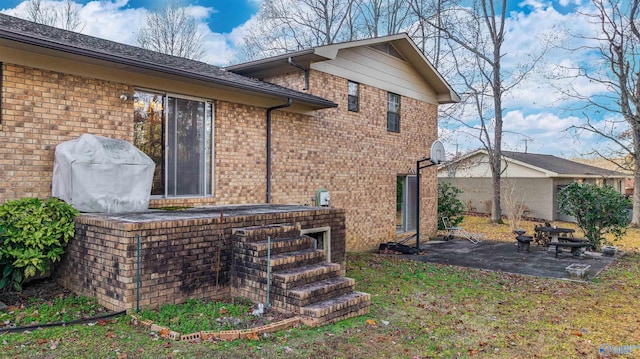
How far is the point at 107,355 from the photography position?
3.96 meters

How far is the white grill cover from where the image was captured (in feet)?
20.2

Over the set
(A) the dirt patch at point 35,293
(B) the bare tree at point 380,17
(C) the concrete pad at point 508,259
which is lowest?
(C) the concrete pad at point 508,259

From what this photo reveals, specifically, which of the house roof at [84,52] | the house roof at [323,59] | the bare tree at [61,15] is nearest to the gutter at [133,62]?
the house roof at [84,52]

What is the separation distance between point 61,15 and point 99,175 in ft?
62.4

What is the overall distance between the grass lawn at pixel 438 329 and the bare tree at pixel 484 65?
1384 centimetres

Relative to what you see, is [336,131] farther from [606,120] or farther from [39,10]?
[39,10]

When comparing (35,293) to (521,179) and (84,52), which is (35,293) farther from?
(521,179)

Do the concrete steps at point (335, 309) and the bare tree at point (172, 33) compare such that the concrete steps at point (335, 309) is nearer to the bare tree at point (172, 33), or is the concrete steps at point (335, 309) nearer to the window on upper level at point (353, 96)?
the window on upper level at point (353, 96)

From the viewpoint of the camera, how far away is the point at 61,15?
2092cm

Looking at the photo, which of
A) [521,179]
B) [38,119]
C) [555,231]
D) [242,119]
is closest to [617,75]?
[521,179]

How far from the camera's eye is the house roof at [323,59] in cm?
1019

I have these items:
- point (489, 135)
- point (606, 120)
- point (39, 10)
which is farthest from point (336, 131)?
point (39, 10)

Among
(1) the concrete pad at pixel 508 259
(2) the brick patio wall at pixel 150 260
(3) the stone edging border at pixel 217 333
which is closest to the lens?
(3) the stone edging border at pixel 217 333

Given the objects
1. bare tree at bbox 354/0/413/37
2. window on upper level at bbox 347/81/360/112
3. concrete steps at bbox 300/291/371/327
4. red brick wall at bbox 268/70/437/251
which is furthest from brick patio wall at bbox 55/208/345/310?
bare tree at bbox 354/0/413/37
